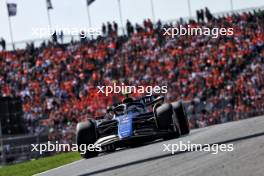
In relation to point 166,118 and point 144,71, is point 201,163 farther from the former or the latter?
point 144,71

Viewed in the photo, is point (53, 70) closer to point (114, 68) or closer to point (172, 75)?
point (114, 68)

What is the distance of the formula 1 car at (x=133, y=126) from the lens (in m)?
16.7

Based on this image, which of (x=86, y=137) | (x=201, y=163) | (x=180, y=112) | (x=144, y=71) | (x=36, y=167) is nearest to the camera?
(x=201, y=163)

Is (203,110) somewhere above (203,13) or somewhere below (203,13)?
below

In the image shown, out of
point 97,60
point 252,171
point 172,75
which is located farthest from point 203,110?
point 252,171

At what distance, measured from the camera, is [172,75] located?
3200cm

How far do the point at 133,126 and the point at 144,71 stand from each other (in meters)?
17.3

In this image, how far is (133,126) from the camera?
55.1 ft

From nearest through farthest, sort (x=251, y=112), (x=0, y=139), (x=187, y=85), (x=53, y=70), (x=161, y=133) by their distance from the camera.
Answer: (x=161, y=133) → (x=0, y=139) → (x=251, y=112) → (x=187, y=85) → (x=53, y=70)

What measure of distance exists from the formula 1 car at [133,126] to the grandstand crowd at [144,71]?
10.5m

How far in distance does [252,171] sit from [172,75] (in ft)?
79.3

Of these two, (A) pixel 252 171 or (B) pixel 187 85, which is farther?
(B) pixel 187 85

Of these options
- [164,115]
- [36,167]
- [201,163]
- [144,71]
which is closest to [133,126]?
[164,115]

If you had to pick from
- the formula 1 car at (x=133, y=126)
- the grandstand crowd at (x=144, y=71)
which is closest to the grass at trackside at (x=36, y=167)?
the formula 1 car at (x=133, y=126)
